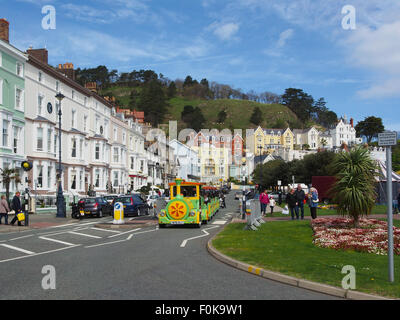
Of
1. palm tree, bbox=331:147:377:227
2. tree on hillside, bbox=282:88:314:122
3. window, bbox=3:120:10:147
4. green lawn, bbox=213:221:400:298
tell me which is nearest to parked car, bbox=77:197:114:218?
window, bbox=3:120:10:147

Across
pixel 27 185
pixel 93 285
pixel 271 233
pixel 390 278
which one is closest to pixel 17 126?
pixel 27 185

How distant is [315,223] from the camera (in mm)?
18594

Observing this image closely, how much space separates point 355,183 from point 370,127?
125544 mm

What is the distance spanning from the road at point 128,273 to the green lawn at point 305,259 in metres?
0.73

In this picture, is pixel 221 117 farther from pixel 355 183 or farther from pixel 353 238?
pixel 353 238

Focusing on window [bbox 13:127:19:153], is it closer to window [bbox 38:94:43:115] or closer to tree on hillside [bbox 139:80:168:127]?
window [bbox 38:94:43:115]

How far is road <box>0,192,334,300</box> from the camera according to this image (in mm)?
7586

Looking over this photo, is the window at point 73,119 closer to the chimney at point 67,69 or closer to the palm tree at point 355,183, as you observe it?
the chimney at point 67,69

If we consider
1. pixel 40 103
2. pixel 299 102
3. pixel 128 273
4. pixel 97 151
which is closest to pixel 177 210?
pixel 128 273

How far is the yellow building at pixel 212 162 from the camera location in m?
129

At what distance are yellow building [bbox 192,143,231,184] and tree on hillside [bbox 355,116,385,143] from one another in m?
45.0

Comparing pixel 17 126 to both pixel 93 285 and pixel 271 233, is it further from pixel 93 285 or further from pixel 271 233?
pixel 93 285

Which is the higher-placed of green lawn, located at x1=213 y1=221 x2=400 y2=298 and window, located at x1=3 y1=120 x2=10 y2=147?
window, located at x1=3 y1=120 x2=10 y2=147

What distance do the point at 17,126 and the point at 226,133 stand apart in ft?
401
